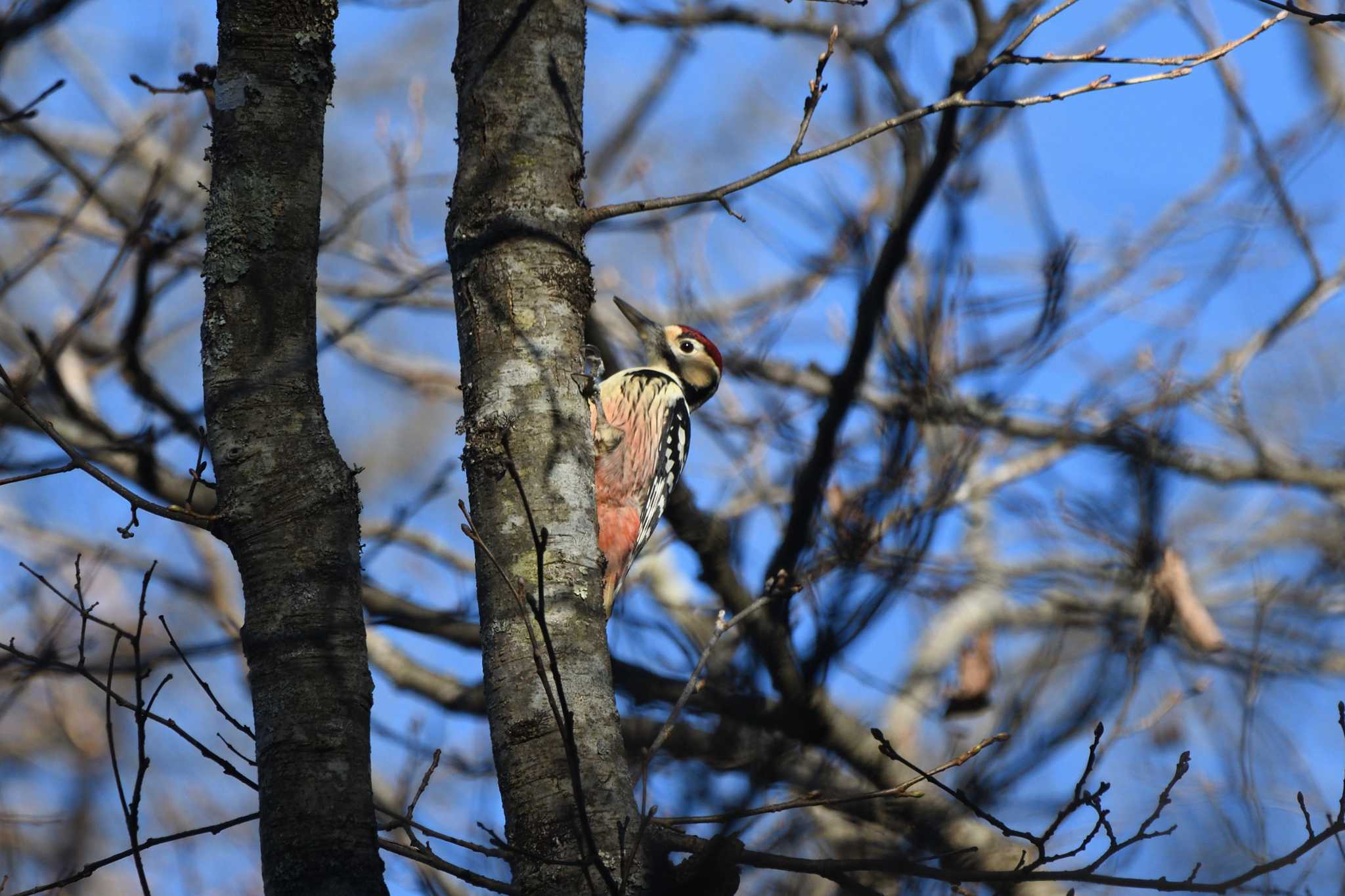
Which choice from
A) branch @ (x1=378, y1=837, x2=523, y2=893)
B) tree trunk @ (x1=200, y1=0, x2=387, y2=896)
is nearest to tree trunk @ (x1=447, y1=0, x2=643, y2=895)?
branch @ (x1=378, y1=837, x2=523, y2=893)

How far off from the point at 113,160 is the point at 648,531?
2.59m

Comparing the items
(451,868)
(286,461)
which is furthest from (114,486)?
(451,868)

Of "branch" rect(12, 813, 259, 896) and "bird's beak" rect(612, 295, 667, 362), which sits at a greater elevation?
"bird's beak" rect(612, 295, 667, 362)

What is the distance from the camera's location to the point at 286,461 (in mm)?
2176

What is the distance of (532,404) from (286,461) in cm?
62

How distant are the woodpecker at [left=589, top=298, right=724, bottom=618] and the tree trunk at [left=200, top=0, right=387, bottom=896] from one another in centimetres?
217

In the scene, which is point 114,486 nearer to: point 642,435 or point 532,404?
point 532,404

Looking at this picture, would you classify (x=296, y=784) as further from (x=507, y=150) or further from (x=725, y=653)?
(x=725, y=653)

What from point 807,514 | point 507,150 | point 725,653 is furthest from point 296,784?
point 725,653

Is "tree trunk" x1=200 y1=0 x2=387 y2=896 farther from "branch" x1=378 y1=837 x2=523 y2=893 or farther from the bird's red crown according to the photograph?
the bird's red crown

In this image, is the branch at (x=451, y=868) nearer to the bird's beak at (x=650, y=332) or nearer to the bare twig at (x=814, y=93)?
the bare twig at (x=814, y=93)

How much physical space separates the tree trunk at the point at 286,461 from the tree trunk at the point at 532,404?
338 mm

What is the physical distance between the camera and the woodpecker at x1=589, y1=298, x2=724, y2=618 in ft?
16.4

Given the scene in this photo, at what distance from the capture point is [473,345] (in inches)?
109
